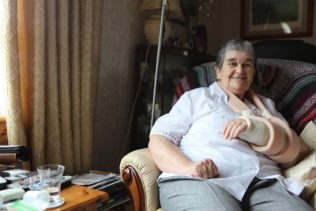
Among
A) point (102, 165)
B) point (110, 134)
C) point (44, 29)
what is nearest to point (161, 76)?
point (110, 134)

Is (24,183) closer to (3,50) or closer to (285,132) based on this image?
(3,50)

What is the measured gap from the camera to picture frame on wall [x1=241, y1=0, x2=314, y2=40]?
2.98 m

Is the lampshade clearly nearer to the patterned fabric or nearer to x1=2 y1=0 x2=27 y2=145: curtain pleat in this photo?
the patterned fabric

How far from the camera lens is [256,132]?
124 cm

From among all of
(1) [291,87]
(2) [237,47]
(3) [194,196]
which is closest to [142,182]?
(3) [194,196]

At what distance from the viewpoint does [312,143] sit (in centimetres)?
140

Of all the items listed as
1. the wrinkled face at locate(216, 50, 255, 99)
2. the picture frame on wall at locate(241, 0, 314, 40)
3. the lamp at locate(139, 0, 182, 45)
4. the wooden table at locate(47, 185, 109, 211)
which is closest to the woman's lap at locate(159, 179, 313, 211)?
the wooden table at locate(47, 185, 109, 211)

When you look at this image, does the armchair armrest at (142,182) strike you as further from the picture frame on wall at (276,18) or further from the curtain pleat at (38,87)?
the picture frame on wall at (276,18)

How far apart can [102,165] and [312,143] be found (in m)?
1.29

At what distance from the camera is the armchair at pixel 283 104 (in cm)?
126

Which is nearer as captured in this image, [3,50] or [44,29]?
[3,50]

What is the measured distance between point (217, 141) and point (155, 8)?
1.13m

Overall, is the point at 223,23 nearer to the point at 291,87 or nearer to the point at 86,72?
the point at 291,87

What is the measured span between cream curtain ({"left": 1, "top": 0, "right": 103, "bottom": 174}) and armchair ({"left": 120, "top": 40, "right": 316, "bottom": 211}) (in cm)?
42
